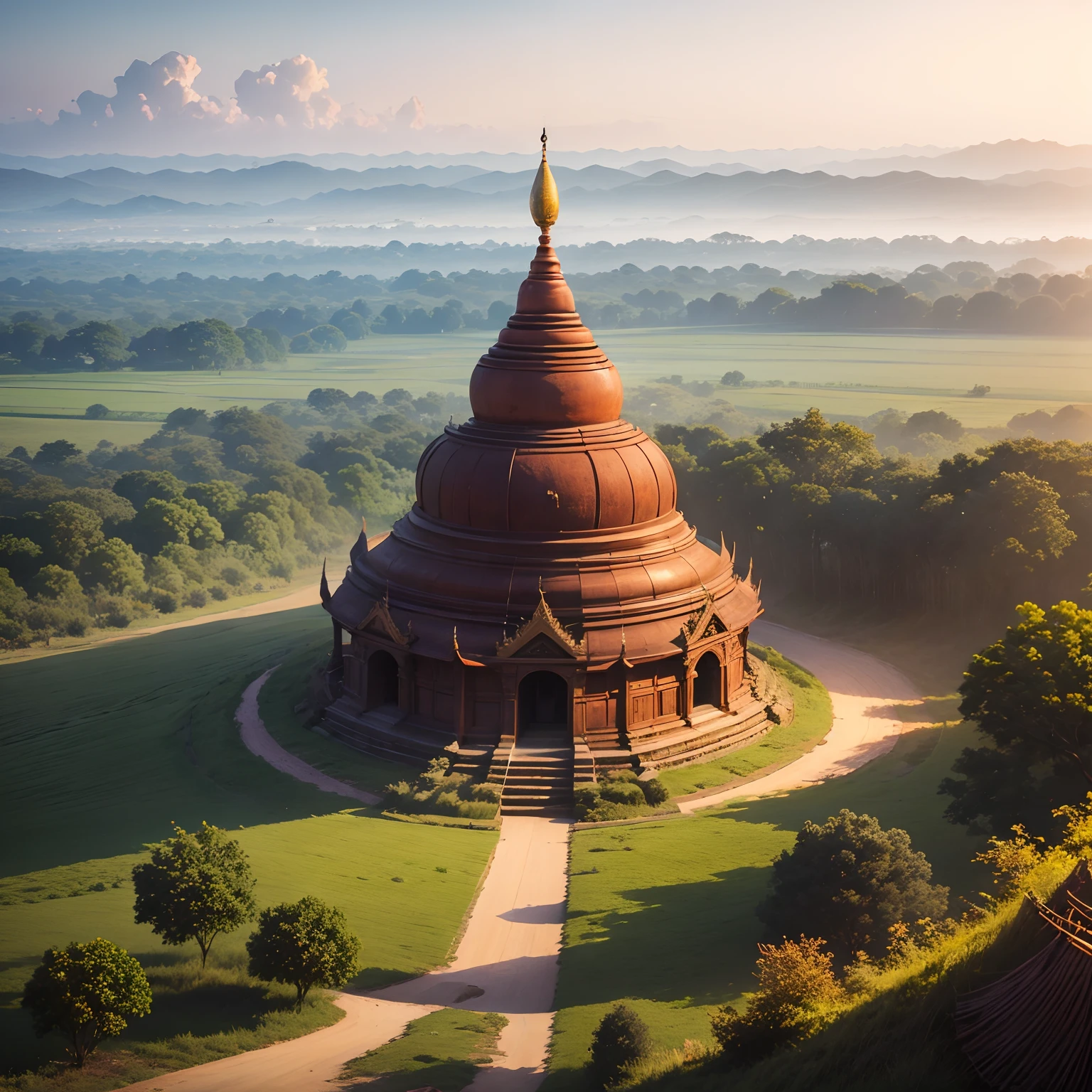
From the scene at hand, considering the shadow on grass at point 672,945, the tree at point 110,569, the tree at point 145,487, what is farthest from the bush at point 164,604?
the shadow on grass at point 672,945

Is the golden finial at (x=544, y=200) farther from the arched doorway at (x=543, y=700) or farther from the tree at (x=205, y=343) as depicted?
the tree at (x=205, y=343)

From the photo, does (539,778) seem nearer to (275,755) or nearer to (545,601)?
(545,601)

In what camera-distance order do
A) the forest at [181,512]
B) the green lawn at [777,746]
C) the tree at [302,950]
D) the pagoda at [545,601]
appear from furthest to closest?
the forest at [181,512]
the pagoda at [545,601]
the green lawn at [777,746]
the tree at [302,950]

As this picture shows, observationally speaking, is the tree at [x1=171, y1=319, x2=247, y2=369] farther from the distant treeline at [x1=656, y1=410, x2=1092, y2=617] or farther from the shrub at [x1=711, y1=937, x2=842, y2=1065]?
the shrub at [x1=711, y1=937, x2=842, y2=1065]

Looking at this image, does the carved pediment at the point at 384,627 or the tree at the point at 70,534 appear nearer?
Answer: the carved pediment at the point at 384,627

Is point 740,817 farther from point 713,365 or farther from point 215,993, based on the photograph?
point 713,365

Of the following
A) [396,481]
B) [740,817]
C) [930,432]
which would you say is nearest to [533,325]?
[740,817]
